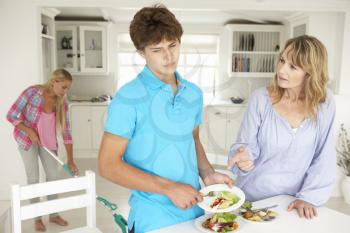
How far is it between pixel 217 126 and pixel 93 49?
2.29 m

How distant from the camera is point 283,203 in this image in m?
1.54

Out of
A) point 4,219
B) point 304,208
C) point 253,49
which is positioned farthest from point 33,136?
point 253,49

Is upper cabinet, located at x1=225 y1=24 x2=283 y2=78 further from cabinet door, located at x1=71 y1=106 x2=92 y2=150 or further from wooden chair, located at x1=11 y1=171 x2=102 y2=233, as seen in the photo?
wooden chair, located at x1=11 y1=171 x2=102 y2=233

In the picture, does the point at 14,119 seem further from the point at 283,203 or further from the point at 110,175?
the point at 283,203

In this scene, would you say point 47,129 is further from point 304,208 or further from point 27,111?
point 304,208

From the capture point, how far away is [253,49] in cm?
559

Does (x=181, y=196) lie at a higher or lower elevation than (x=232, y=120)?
higher

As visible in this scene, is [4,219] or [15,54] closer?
[4,219]

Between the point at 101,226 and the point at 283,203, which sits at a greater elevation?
the point at 283,203

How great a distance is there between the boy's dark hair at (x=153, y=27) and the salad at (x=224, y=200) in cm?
62

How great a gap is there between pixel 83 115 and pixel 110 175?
14.4ft

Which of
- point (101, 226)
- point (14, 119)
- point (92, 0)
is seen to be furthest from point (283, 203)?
point (92, 0)

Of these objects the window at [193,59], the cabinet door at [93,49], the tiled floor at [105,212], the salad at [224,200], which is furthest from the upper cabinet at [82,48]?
the salad at [224,200]

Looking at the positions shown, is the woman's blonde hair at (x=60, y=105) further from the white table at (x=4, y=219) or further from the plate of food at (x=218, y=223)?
the plate of food at (x=218, y=223)
